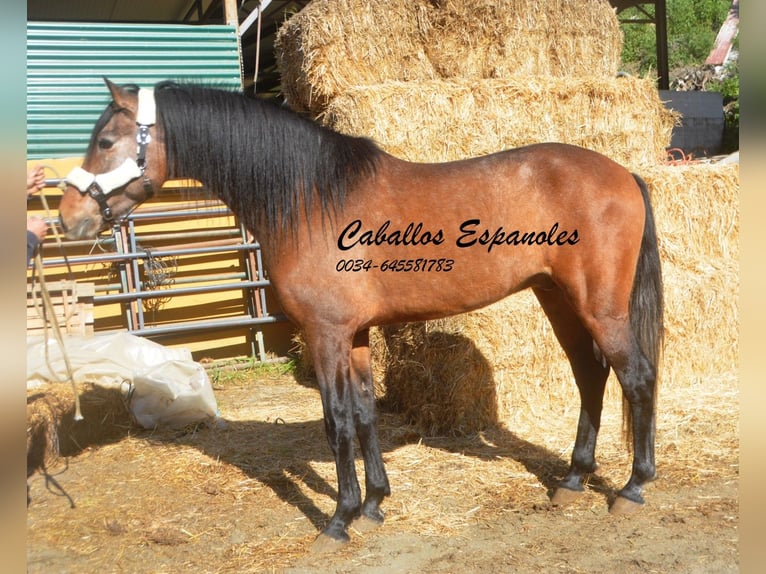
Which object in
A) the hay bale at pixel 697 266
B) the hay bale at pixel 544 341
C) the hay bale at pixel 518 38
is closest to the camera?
the hay bale at pixel 544 341

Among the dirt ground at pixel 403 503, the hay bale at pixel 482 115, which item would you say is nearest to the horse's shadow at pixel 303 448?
the dirt ground at pixel 403 503

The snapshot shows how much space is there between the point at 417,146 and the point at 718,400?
300 centimetres

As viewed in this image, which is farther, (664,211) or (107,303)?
(107,303)

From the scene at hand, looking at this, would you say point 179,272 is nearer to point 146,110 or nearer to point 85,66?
point 85,66

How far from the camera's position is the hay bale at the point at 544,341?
14.3 ft

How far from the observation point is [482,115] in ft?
16.2

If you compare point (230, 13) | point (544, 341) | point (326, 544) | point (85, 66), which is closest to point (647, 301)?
point (544, 341)

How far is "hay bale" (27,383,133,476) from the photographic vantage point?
3.83 metres

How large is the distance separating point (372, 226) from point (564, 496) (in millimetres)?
1729

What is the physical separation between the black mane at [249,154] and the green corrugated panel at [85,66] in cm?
302

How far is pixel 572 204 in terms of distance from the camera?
3.10 metres

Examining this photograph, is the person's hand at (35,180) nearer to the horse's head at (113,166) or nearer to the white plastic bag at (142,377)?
the horse's head at (113,166)
